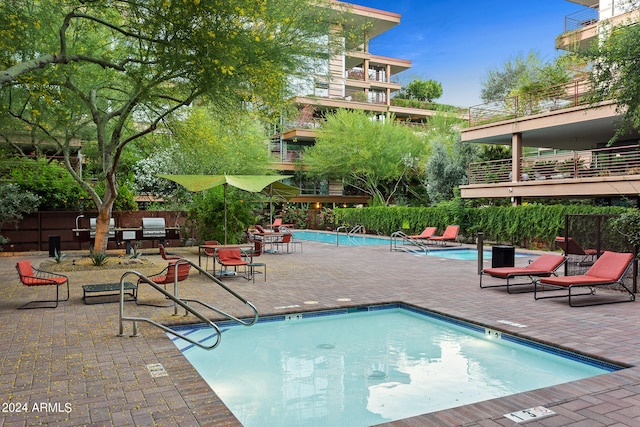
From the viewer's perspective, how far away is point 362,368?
6215mm

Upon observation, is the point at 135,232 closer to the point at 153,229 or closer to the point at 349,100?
the point at 153,229

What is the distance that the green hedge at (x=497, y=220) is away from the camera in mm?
19344

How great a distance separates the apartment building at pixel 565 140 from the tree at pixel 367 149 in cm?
807

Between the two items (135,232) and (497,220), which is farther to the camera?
(497,220)

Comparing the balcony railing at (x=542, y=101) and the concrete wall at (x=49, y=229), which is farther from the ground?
the balcony railing at (x=542, y=101)

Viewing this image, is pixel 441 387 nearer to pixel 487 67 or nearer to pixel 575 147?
pixel 575 147

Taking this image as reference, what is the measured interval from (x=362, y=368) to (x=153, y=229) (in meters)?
14.4

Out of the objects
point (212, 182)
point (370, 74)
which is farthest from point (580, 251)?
point (370, 74)

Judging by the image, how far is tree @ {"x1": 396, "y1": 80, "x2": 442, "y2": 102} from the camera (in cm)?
6190

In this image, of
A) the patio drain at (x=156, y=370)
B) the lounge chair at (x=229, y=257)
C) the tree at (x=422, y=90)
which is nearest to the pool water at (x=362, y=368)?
the patio drain at (x=156, y=370)

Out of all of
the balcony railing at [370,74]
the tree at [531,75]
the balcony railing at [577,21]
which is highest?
the balcony railing at [370,74]

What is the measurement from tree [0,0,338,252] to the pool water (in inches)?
197

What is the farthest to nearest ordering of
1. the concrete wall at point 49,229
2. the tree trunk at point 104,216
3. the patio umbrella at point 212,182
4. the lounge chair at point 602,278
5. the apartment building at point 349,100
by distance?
the apartment building at point 349,100
the concrete wall at point 49,229
the tree trunk at point 104,216
the patio umbrella at point 212,182
the lounge chair at point 602,278

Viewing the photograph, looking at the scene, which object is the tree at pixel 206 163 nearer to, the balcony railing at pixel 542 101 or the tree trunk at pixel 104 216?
the tree trunk at pixel 104 216
